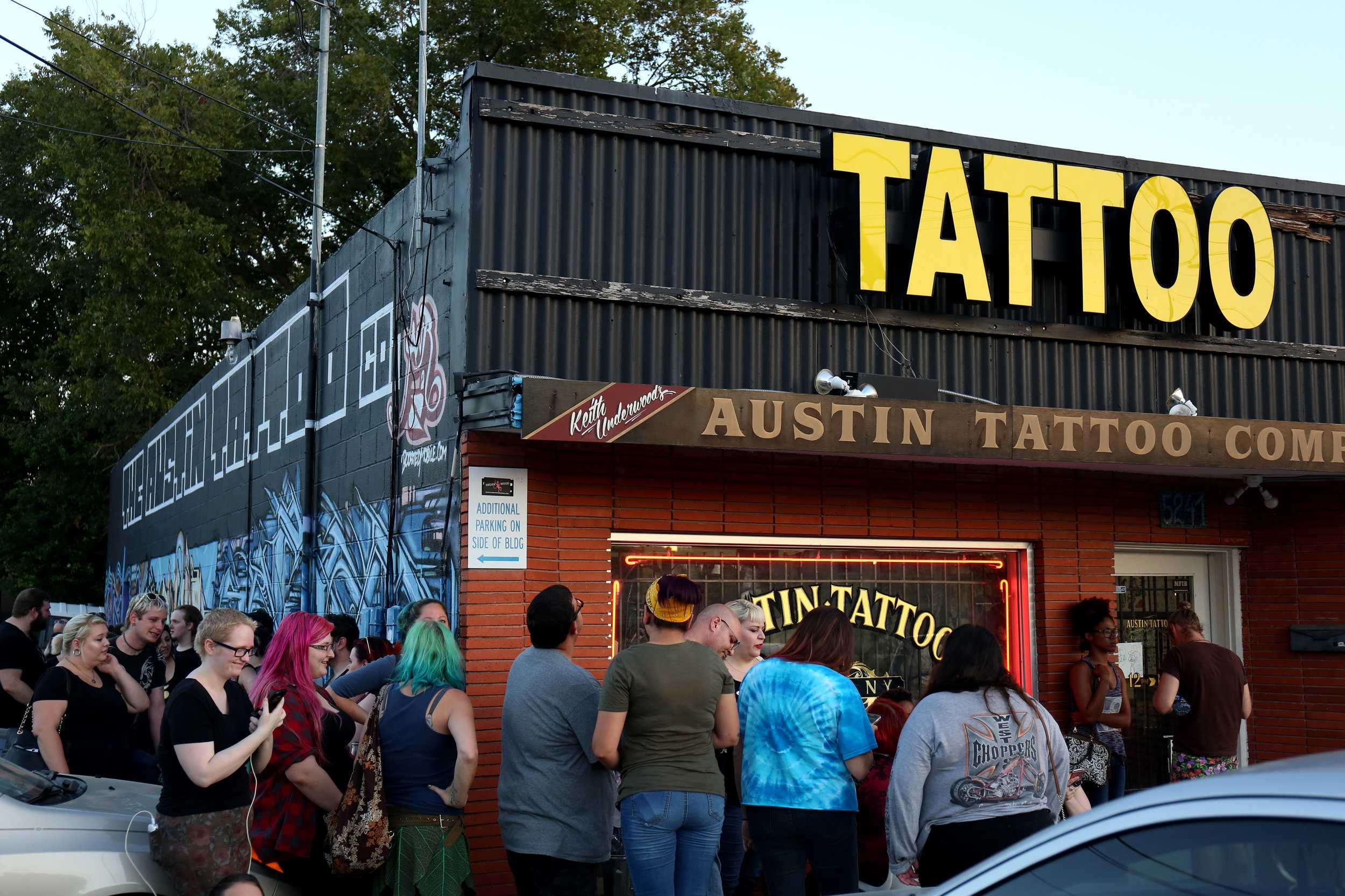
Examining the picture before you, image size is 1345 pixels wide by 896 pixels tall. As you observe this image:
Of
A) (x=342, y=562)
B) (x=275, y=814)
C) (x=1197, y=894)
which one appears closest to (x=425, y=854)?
(x=275, y=814)

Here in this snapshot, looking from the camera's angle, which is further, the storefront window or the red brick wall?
the storefront window

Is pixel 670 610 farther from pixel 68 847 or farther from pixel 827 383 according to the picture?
pixel 827 383

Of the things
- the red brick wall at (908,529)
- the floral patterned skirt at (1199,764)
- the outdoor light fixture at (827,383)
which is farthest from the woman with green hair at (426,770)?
the floral patterned skirt at (1199,764)

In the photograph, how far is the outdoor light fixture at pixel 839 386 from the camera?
870 cm

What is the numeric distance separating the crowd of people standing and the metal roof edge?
415cm

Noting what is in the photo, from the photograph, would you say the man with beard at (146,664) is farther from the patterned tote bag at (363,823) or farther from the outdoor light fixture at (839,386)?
the outdoor light fixture at (839,386)

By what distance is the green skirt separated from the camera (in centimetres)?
550

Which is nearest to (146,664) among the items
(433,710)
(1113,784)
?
(433,710)

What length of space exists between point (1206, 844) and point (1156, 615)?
890 centimetres

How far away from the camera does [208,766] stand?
4.93 m

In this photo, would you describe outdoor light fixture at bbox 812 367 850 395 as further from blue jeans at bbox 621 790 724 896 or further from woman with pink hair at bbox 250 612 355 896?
woman with pink hair at bbox 250 612 355 896

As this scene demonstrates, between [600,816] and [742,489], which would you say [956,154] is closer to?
[742,489]

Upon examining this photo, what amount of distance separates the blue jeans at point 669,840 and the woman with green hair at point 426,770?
0.76m

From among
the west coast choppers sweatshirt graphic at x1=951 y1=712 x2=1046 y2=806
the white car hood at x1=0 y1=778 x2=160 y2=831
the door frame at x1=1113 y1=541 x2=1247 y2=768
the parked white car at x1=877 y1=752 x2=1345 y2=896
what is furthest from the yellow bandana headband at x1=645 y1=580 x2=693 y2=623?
the door frame at x1=1113 y1=541 x2=1247 y2=768
